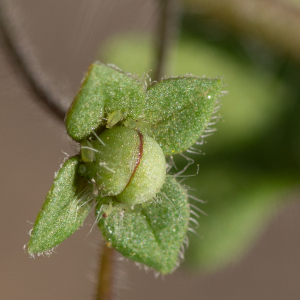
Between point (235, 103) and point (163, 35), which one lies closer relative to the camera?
point (163, 35)

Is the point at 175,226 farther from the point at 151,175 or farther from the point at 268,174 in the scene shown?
the point at 268,174

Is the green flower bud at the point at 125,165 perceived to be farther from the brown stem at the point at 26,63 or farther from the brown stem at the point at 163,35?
the brown stem at the point at 163,35

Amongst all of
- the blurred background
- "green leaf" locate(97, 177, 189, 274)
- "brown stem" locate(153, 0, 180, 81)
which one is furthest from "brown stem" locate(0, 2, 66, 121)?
the blurred background

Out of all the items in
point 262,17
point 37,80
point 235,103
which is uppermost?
point 262,17

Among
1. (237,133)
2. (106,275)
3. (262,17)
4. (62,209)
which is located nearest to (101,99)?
(62,209)

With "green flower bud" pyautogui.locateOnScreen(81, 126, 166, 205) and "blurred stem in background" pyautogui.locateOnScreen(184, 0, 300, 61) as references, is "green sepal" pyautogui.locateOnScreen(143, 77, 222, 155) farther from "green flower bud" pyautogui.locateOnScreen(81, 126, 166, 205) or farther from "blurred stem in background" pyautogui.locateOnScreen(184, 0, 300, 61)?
"blurred stem in background" pyautogui.locateOnScreen(184, 0, 300, 61)

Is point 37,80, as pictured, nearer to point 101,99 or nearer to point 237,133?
point 101,99

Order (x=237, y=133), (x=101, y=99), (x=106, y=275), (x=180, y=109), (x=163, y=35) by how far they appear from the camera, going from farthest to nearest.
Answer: (x=237, y=133) < (x=163, y=35) < (x=106, y=275) < (x=180, y=109) < (x=101, y=99)

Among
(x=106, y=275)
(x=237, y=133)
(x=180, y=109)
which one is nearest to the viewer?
(x=180, y=109)
